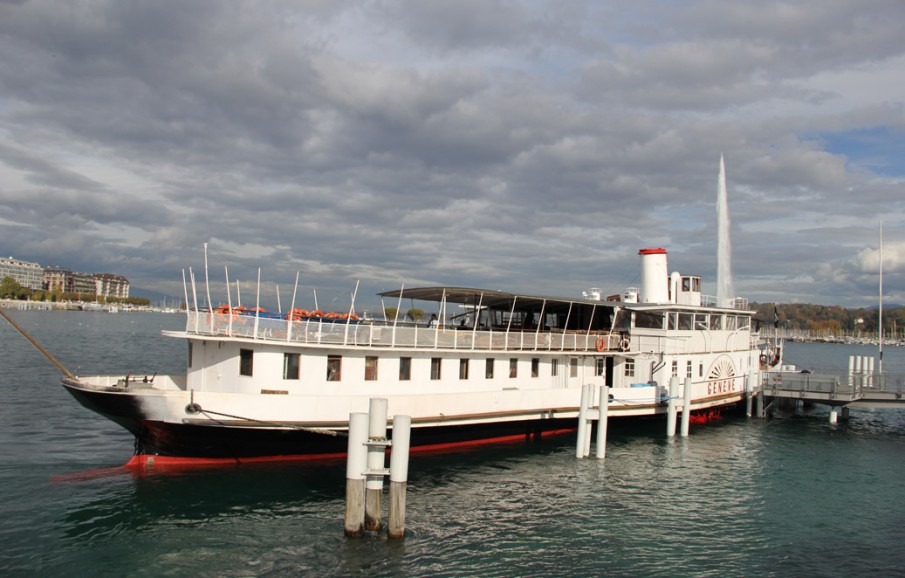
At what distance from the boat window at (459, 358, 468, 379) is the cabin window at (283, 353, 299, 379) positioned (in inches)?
279

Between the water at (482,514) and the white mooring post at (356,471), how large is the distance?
1.75 ft

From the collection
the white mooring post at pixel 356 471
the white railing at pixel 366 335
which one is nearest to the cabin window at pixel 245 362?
the white railing at pixel 366 335

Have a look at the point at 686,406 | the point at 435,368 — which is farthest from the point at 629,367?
the point at 435,368

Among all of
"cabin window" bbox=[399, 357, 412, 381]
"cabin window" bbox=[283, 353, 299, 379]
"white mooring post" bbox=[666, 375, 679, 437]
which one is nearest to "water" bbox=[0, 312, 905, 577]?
"white mooring post" bbox=[666, 375, 679, 437]

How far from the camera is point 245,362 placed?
22.6 meters

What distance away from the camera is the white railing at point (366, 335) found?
22047 millimetres

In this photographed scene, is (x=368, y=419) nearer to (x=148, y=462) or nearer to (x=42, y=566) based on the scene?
(x=42, y=566)

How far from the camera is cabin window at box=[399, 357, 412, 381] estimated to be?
2536 cm

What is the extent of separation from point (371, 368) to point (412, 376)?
1832mm

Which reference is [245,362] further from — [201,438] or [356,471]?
[356,471]

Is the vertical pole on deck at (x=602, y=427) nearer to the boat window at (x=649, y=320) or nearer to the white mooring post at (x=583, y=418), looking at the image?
the white mooring post at (x=583, y=418)

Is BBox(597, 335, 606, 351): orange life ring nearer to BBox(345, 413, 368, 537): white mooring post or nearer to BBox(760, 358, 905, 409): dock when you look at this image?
BBox(760, 358, 905, 409): dock

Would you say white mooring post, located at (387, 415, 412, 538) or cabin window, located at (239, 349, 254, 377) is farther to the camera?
cabin window, located at (239, 349, 254, 377)

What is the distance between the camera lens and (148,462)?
21.3 metres
